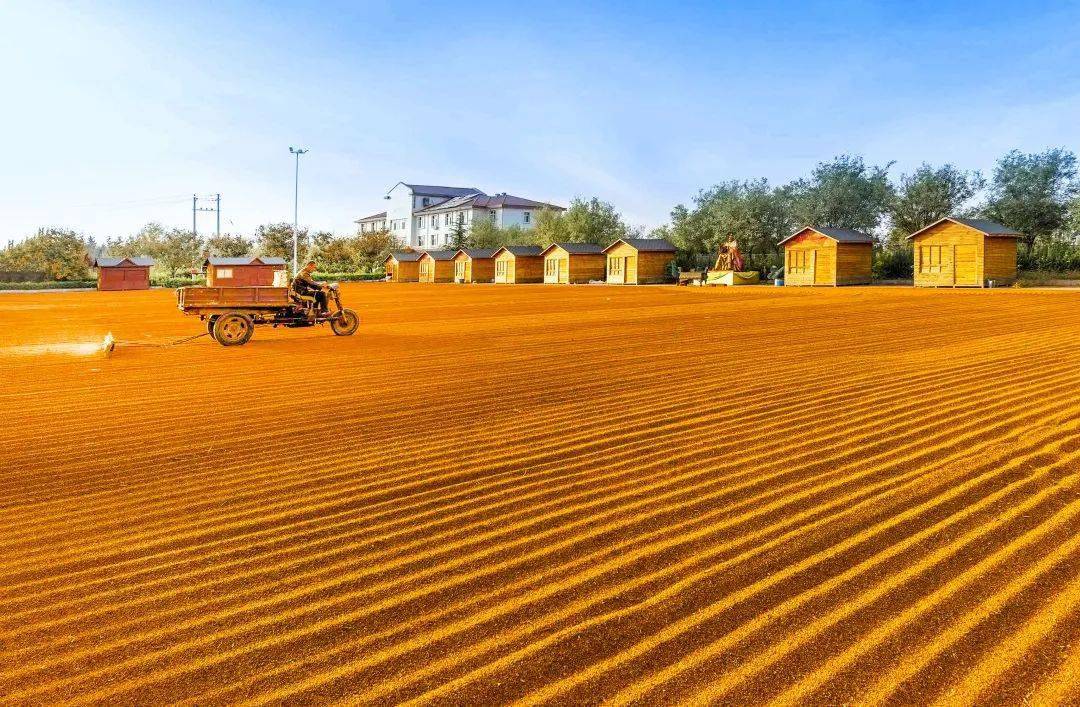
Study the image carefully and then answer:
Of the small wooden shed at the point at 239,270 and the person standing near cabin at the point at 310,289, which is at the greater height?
the small wooden shed at the point at 239,270

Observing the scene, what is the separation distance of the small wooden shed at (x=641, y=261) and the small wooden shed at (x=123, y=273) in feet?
105

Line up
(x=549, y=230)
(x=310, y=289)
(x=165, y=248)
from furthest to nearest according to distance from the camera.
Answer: (x=165, y=248)
(x=549, y=230)
(x=310, y=289)

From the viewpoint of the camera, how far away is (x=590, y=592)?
351 cm

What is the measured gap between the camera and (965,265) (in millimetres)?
35125

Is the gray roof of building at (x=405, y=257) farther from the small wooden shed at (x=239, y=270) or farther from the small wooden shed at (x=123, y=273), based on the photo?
the small wooden shed at (x=123, y=273)

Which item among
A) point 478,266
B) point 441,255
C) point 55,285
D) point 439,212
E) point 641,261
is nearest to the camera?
point 641,261

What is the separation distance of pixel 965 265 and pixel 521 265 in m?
30.2

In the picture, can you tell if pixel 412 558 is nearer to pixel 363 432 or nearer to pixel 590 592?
pixel 590 592

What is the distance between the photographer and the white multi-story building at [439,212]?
9325 centimetres

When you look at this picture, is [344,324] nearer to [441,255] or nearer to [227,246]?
[441,255]

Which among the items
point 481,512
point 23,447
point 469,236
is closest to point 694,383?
point 481,512

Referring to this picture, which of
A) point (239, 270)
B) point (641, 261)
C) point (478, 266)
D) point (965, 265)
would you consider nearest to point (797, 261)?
point (965, 265)

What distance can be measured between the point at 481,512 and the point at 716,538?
132 centimetres

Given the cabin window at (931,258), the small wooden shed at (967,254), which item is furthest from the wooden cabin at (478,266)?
the small wooden shed at (967,254)
